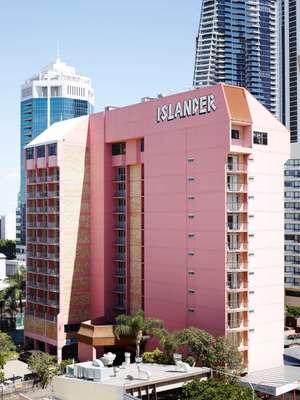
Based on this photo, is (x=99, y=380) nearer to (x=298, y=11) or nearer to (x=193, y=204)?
(x=193, y=204)

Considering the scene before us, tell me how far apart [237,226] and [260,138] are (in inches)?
368

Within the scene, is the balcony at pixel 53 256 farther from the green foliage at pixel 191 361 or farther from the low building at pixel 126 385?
the low building at pixel 126 385

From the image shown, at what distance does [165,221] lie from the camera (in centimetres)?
6412

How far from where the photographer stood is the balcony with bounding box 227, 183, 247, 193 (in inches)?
2309

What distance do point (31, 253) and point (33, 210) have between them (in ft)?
18.6

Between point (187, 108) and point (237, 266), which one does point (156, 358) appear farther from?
point (187, 108)

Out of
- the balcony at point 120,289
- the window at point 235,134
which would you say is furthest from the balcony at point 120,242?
the window at point 235,134

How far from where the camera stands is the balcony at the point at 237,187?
58.7m

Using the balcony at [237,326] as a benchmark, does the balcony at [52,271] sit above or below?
above

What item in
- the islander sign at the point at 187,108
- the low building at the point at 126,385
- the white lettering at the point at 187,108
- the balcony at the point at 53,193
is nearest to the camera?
the low building at the point at 126,385

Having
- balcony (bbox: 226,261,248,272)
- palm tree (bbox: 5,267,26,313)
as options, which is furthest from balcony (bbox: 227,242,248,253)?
palm tree (bbox: 5,267,26,313)

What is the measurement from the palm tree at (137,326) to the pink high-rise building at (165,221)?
319cm

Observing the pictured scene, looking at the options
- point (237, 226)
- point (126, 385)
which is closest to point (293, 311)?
point (237, 226)

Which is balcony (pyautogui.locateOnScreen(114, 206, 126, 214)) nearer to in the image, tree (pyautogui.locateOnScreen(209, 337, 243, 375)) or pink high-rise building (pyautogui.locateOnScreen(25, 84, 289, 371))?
pink high-rise building (pyautogui.locateOnScreen(25, 84, 289, 371))
